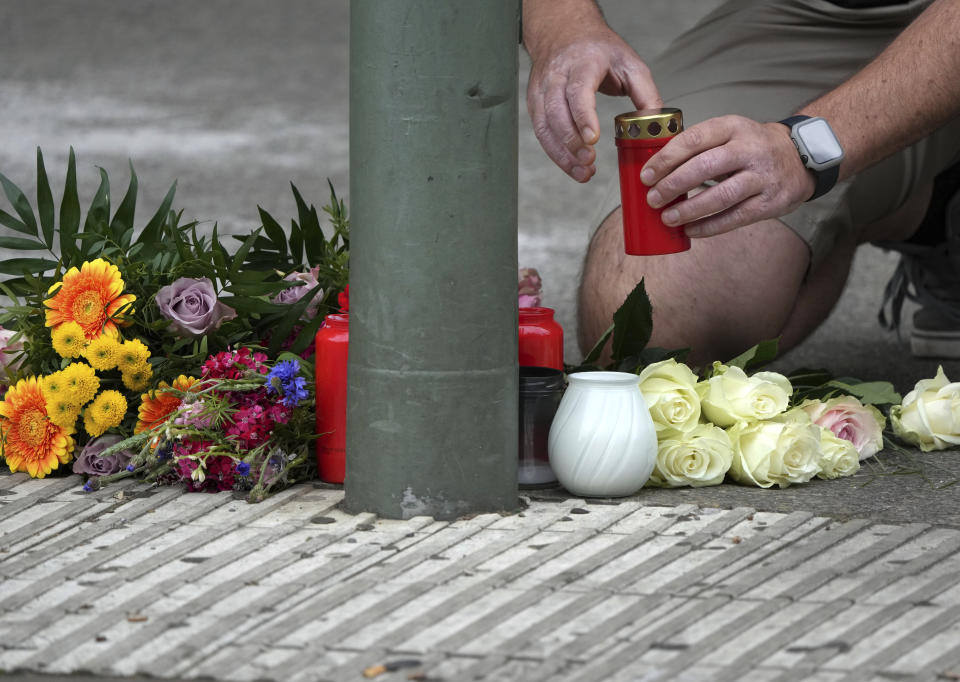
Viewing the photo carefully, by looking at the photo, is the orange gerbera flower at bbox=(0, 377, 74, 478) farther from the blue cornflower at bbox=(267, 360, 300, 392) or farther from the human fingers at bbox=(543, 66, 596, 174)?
the human fingers at bbox=(543, 66, 596, 174)

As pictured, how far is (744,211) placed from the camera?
2.13m

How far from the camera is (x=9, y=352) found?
2.33 m

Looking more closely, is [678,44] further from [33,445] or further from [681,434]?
[33,445]

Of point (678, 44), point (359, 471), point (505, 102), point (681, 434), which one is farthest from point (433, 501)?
point (678, 44)

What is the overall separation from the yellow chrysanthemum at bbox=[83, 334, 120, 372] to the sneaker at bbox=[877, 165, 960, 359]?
6.12 feet

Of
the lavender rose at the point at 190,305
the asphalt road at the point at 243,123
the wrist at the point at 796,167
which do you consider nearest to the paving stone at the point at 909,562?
the asphalt road at the point at 243,123

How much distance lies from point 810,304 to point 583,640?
165 centimetres

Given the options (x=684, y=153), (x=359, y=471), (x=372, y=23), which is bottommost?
(x=359, y=471)

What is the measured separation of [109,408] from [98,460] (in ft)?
0.26

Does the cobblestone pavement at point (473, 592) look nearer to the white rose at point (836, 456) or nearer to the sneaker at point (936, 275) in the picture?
the white rose at point (836, 456)

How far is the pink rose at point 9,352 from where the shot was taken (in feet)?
7.52

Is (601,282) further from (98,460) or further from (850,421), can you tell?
(98,460)

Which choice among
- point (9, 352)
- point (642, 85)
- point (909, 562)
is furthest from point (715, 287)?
point (9, 352)

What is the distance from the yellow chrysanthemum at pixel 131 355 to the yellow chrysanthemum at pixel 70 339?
59 millimetres
